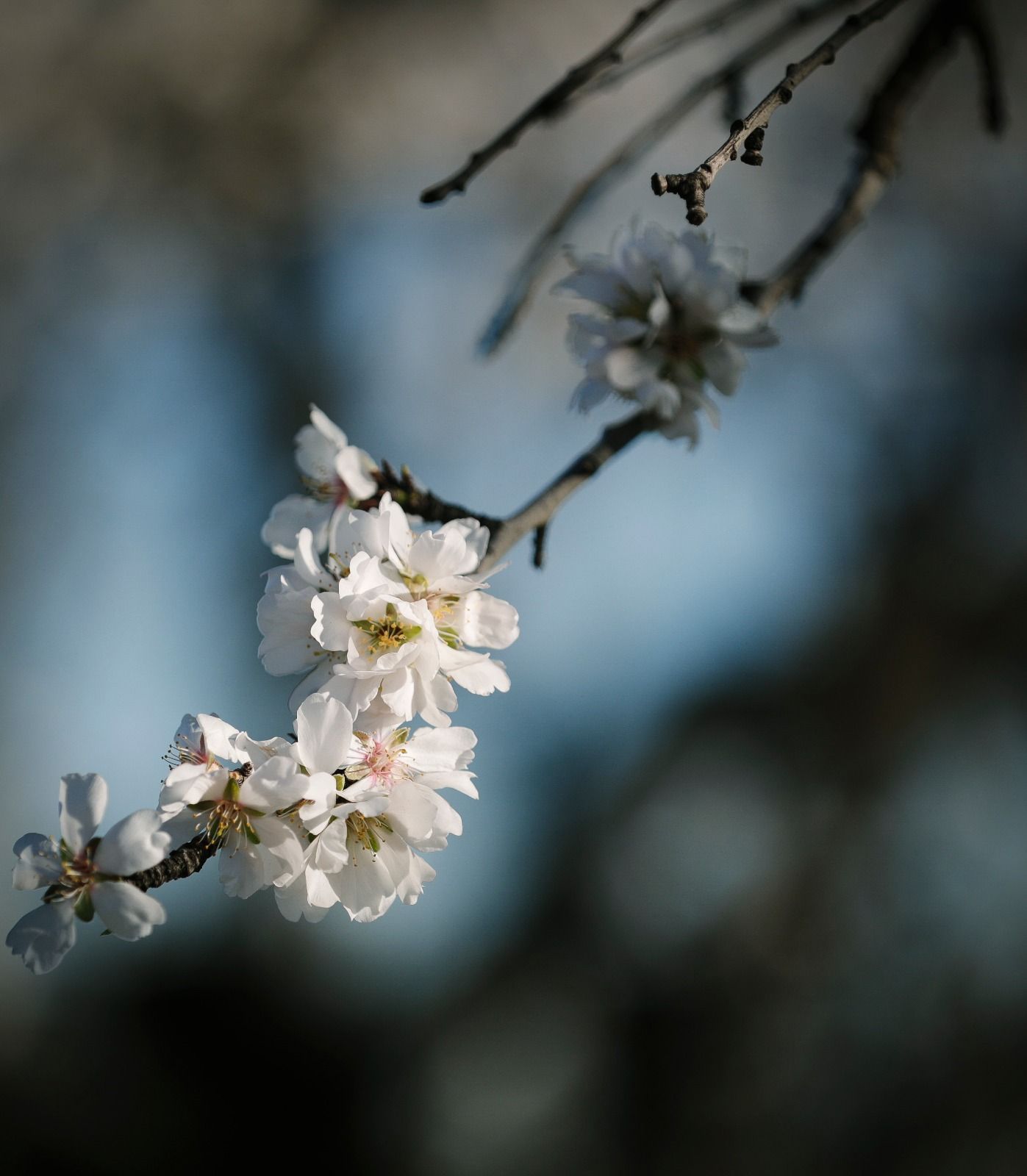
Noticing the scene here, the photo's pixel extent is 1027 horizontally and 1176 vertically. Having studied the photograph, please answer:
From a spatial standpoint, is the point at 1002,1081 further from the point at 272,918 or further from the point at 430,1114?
the point at 272,918

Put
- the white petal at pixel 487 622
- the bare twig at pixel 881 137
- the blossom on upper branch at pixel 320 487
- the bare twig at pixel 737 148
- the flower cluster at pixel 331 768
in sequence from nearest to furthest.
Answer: the bare twig at pixel 737 148, the flower cluster at pixel 331 768, the white petal at pixel 487 622, the blossom on upper branch at pixel 320 487, the bare twig at pixel 881 137

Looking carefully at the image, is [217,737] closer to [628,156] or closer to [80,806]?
[80,806]

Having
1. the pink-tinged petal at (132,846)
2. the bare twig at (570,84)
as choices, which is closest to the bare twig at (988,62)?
the bare twig at (570,84)

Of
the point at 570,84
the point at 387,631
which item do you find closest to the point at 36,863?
the point at 387,631

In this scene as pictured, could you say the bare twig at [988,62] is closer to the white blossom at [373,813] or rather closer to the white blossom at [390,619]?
the white blossom at [390,619]

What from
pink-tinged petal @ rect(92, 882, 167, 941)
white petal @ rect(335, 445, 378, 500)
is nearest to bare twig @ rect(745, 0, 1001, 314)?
white petal @ rect(335, 445, 378, 500)

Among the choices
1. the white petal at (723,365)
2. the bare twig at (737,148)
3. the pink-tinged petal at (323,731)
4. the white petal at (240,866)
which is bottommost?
the white petal at (240,866)

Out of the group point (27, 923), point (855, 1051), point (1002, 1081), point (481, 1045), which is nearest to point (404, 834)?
point (27, 923)
